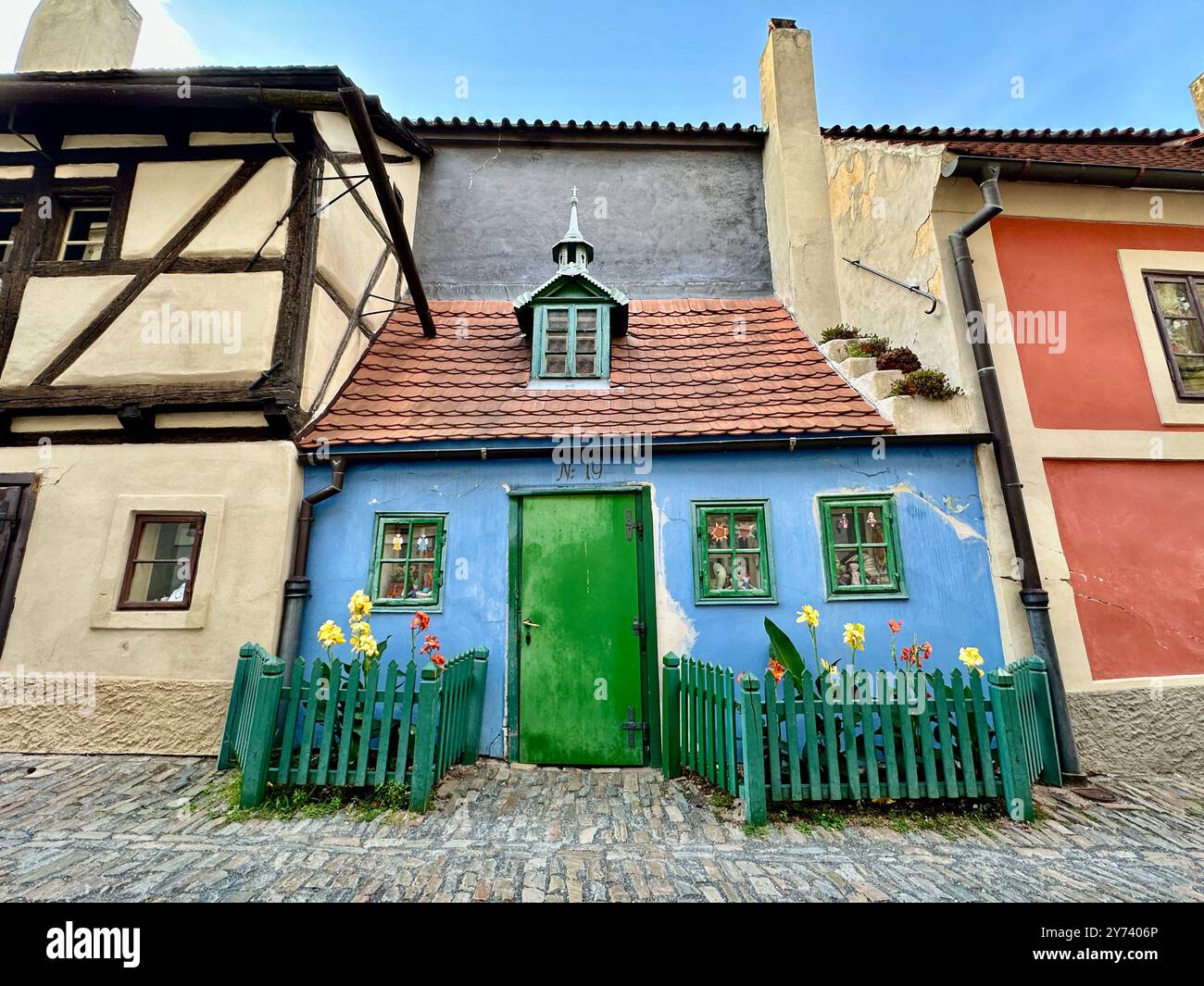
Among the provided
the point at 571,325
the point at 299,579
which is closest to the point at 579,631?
the point at 299,579

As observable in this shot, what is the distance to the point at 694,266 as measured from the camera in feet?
28.2

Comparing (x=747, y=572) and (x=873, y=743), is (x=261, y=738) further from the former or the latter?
(x=873, y=743)

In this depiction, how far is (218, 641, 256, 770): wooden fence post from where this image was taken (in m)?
4.50

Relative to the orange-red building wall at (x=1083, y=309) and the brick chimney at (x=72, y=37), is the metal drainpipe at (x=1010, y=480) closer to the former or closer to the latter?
the orange-red building wall at (x=1083, y=309)

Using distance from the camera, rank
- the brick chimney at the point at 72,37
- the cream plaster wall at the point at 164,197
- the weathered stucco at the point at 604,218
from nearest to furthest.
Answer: the cream plaster wall at the point at 164,197 → the brick chimney at the point at 72,37 → the weathered stucco at the point at 604,218

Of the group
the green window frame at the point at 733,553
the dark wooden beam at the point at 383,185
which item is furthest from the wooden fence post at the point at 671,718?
the dark wooden beam at the point at 383,185

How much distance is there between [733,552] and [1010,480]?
9.03 feet

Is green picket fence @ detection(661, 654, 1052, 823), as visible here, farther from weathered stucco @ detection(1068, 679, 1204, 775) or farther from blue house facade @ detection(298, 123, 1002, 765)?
weathered stucco @ detection(1068, 679, 1204, 775)

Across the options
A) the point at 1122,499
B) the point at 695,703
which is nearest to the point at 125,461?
the point at 695,703

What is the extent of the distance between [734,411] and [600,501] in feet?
5.84

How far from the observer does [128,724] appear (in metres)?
4.94

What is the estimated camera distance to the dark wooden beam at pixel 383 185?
510cm

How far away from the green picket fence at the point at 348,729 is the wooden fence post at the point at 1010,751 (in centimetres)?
428

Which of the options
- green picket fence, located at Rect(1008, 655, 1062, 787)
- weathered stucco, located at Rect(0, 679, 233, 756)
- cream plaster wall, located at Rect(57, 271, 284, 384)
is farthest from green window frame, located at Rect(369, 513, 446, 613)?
green picket fence, located at Rect(1008, 655, 1062, 787)
